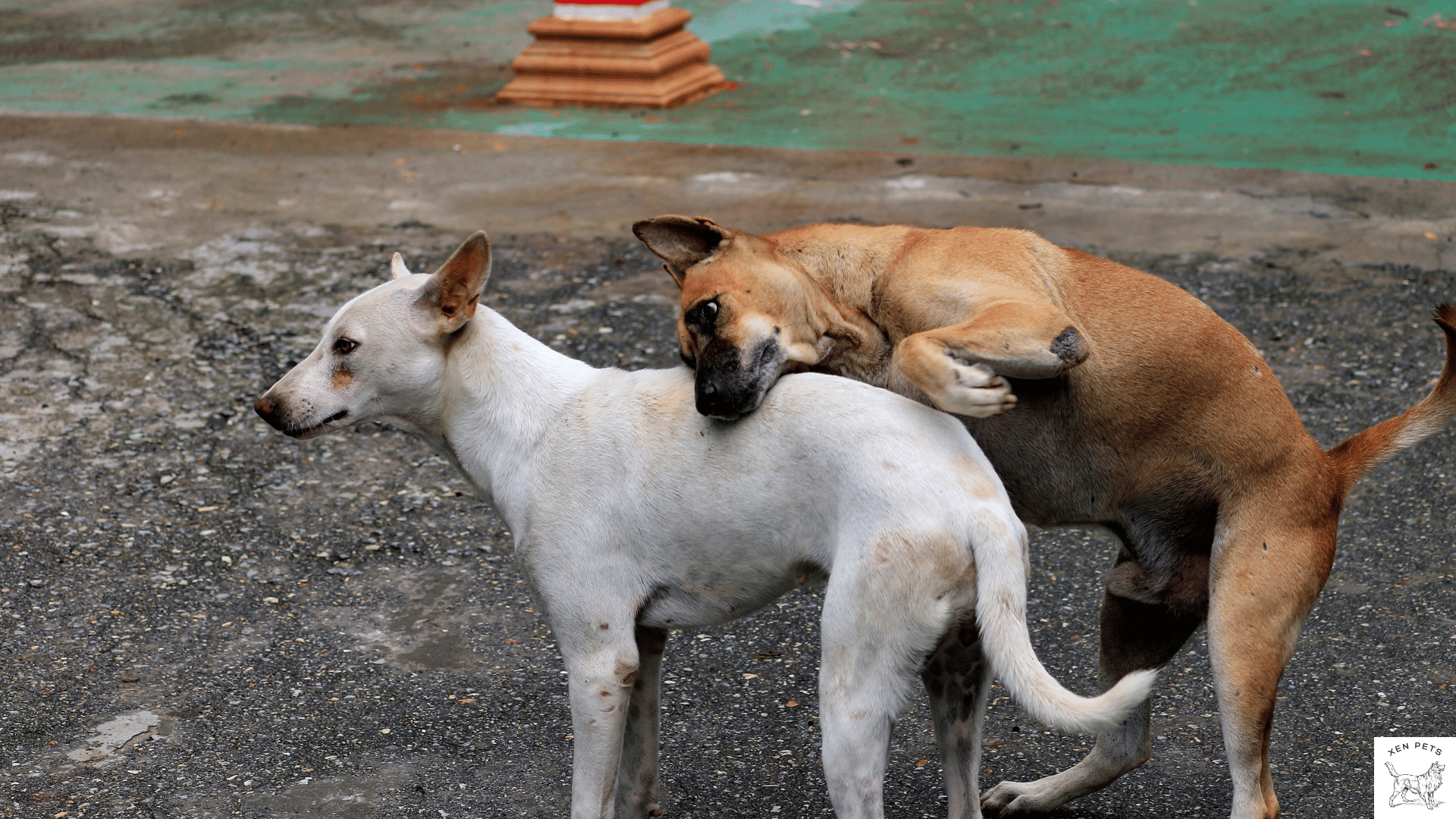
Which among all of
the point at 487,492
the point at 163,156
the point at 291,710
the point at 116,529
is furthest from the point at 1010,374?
the point at 163,156

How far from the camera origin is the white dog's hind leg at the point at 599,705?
3.47 metres

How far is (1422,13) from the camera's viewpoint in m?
13.9

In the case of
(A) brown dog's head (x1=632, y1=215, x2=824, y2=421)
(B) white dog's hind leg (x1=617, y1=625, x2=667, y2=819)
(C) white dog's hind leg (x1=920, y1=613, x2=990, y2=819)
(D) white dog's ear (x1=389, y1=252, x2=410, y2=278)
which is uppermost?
(A) brown dog's head (x1=632, y1=215, x2=824, y2=421)

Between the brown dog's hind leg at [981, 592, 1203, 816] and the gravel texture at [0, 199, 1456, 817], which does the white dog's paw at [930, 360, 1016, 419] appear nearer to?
the brown dog's hind leg at [981, 592, 1203, 816]

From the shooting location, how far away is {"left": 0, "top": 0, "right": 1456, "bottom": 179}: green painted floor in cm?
1147

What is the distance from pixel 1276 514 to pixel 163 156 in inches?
388

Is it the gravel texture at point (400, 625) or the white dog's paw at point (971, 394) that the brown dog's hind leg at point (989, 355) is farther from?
the gravel texture at point (400, 625)

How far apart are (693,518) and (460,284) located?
868 millimetres

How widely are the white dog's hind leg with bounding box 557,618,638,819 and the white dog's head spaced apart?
80cm

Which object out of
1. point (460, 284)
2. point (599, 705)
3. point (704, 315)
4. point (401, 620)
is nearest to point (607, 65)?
point (401, 620)

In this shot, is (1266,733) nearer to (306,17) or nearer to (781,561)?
(781,561)

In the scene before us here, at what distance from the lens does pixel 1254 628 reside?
136 inches

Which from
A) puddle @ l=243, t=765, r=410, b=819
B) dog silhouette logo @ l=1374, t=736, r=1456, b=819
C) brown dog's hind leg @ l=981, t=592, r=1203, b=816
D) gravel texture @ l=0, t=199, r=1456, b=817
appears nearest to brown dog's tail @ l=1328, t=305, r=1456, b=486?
brown dog's hind leg @ l=981, t=592, r=1203, b=816

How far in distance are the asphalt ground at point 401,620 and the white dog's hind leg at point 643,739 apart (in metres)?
0.32
